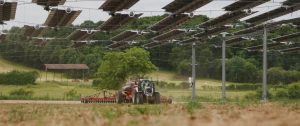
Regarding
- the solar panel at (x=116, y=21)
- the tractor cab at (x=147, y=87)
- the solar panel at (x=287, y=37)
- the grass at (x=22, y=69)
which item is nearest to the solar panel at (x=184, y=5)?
the solar panel at (x=116, y=21)

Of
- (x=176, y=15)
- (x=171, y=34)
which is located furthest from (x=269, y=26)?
(x=176, y=15)

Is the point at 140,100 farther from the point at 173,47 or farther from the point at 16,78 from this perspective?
the point at 173,47

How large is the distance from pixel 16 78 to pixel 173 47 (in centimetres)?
1965

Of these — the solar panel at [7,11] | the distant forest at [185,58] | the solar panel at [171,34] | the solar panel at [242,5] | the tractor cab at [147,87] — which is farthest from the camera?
the distant forest at [185,58]

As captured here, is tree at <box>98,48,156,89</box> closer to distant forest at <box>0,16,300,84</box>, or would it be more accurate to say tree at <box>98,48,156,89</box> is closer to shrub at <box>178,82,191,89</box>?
distant forest at <box>0,16,300,84</box>

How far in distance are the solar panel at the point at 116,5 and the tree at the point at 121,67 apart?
25720 millimetres

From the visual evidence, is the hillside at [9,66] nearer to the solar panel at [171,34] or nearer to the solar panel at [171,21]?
the solar panel at [171,34]

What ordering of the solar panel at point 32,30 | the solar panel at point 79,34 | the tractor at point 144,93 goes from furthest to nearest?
1. the solar panel at point 79,34
2. the solar panel at point 32,30
3. the tractor at point 144,93

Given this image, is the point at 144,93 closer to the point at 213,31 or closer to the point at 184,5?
the point at 213,31

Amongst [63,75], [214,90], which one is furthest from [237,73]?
[63,75]

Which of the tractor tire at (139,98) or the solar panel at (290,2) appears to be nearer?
the solar panel at (290,2)

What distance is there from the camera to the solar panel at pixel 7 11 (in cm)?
2250

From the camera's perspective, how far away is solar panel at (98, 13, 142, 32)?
2361cm

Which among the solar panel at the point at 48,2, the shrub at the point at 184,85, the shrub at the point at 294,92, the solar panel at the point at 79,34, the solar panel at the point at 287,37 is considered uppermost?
the solar panel at the point at 48,2
